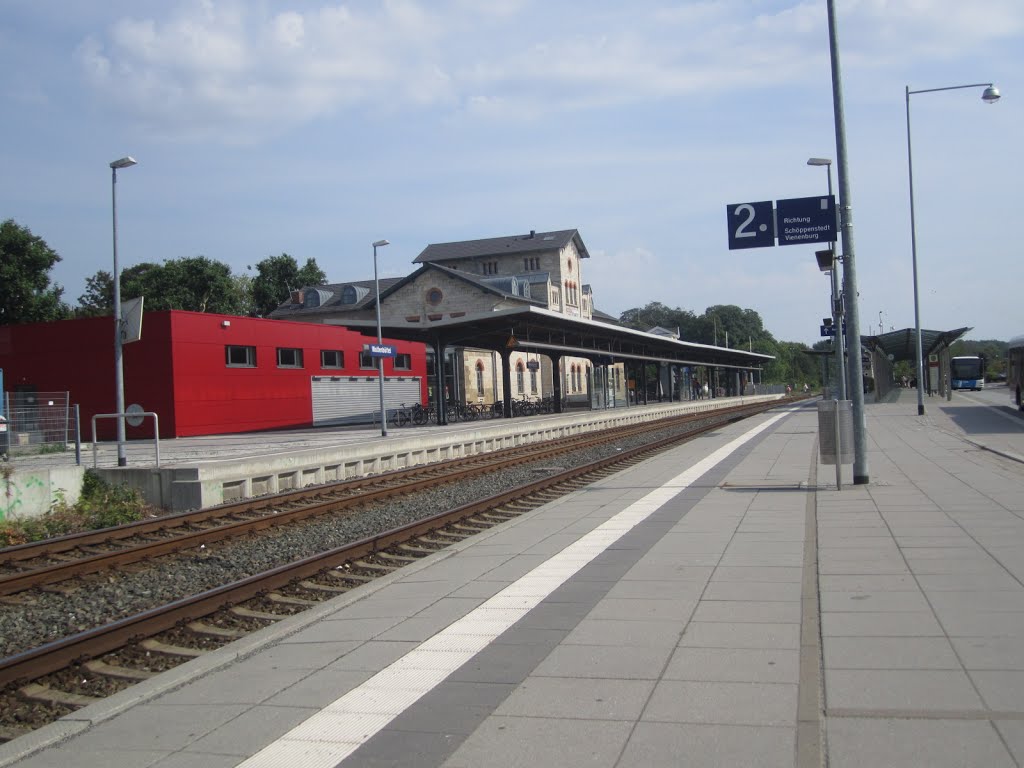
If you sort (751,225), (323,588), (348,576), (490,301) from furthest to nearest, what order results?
(490,301)
(751,225)
(348,576)
(323,588)

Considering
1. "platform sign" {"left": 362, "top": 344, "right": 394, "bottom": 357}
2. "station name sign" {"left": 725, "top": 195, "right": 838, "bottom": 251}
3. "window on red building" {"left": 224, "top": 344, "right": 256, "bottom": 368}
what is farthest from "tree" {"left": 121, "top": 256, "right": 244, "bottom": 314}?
"station name sign" {"left": 725, "top": 195, "right": 838, "bottom": 251}

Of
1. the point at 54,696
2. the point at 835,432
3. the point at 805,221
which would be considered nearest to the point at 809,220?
the point at 805,221

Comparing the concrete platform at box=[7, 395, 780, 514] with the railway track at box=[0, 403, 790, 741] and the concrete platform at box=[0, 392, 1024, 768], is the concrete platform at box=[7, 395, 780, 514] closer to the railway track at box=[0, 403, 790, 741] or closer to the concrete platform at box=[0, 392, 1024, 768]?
the railway track at box=[0, 403, 790, 741]

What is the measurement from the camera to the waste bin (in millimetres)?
12555

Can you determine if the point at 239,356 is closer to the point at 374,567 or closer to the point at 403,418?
the point at 403,418

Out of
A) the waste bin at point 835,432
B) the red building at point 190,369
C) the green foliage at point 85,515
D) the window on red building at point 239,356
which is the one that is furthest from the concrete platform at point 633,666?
the window on red building at point 239,356

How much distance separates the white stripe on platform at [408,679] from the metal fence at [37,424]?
14.0m

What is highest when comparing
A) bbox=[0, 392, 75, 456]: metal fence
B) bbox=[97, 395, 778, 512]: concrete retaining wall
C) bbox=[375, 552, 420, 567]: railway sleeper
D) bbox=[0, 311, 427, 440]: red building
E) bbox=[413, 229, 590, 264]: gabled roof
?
bbox=[413, 229, 590, 264]: gabled roof

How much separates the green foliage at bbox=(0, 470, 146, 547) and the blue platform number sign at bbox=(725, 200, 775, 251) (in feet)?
36.9

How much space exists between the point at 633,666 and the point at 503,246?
8460 cm

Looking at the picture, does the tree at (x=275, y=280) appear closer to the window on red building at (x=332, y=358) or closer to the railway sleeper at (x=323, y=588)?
the window on red building at (x=332, y=358)

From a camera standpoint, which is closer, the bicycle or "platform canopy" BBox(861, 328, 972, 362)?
the bicycle

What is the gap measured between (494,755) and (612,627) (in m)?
2.14

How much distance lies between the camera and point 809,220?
15.0 m
